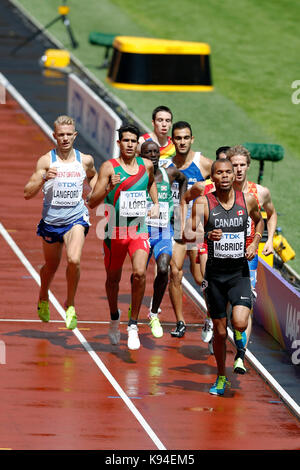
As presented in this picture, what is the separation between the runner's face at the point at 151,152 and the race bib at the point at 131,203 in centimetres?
80

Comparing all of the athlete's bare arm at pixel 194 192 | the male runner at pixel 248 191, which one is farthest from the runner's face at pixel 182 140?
the male runner at pixel 248 191

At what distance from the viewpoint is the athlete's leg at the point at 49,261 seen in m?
13.9

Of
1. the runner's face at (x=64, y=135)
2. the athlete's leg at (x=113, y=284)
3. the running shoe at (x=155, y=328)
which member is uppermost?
the runner's face at (x=64, y=135)

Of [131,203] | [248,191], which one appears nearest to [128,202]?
[131,203]

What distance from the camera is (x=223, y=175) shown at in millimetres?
12422

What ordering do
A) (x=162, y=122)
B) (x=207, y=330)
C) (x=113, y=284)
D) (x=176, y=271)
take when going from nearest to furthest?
(x=113, y=284), (x=207, y=330), (x=176, y=271), (x=162, y=122)

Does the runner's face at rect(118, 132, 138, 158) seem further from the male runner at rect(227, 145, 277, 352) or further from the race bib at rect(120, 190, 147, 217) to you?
the male runner at rect(227, 145, 277, 352)

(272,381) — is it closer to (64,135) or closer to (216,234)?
(216,234)

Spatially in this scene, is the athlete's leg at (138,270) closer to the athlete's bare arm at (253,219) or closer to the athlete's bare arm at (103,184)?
the athlete's bare arm at (103,184)

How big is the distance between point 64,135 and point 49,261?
5.01 feet

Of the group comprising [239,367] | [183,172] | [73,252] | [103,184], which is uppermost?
[183,172]

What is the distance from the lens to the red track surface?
1197 cm

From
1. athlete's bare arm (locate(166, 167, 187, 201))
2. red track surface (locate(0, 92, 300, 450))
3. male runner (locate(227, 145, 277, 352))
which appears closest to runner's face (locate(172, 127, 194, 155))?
athlete's bare arm (locate(166, 167, 187, 201))
